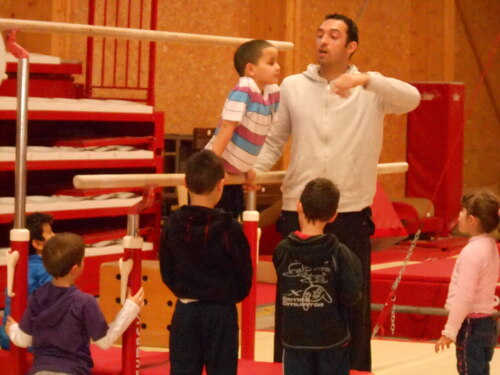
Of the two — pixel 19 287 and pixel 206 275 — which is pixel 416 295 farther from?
pixel 206 275

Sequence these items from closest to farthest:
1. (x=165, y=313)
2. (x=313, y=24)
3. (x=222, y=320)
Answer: (x=222, y=320) → (x=165, y=313) → (x=313, y=24)

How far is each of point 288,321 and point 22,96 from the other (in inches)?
52.8

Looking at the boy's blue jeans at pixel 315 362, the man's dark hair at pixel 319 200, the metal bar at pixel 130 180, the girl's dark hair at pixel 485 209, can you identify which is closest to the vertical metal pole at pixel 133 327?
the metal bar at pixel 130 180

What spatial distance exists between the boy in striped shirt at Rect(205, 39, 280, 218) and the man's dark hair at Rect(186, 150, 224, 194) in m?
0.71

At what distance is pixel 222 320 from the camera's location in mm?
3076

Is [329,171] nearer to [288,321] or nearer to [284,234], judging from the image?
[284,234]

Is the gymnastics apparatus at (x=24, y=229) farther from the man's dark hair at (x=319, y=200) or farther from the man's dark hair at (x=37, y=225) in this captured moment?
the man's dark hair at (x=319, y=200)

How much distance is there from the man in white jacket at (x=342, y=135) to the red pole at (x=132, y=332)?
1.80 feet

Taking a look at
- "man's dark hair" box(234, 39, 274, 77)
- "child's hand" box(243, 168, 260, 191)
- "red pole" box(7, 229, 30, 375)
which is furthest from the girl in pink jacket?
"red pole" box(7, 229, 30, 375)

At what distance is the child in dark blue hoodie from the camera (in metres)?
3.28

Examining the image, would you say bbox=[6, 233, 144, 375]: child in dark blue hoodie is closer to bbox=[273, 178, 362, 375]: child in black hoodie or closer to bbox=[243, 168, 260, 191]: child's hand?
bbox=[273, 178, 362, 375]: child in black hoodie

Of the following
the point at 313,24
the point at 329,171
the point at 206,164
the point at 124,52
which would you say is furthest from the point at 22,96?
the point at 313,24

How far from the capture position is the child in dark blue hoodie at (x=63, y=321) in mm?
3275

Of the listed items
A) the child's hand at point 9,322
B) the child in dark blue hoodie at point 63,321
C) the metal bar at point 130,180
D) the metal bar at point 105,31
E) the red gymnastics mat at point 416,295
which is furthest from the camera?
the red gymnastics mat at point 416,295
